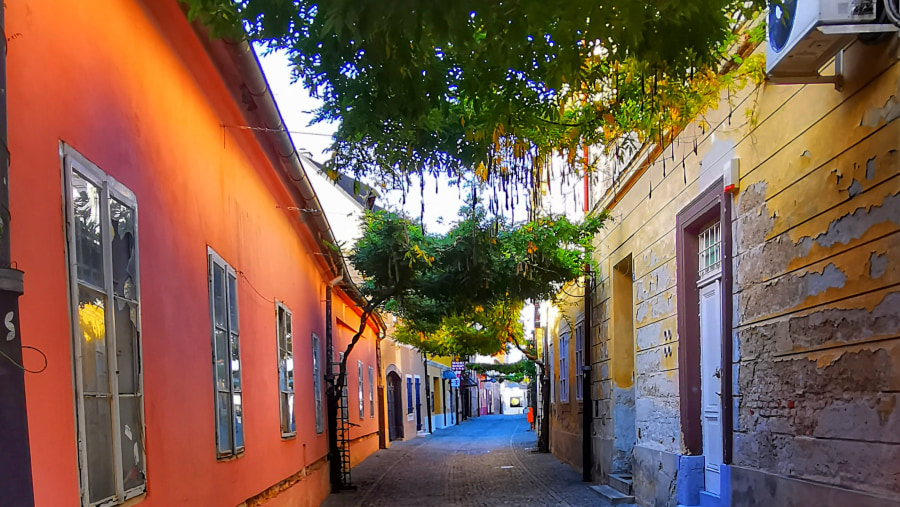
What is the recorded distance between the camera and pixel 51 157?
10.1ft

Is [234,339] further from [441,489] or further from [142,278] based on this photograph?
[441,489]

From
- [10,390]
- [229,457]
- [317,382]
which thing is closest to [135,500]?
[229,457]

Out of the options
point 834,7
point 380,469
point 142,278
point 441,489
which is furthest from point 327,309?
point 834,7

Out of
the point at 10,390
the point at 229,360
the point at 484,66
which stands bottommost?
the point at 229,360

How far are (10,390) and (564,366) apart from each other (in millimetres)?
15553

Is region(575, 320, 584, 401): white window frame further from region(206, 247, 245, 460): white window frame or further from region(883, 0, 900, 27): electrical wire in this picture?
region(883, 0, 900, 27): electrical wire

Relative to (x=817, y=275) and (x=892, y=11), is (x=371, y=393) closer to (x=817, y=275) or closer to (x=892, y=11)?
(x=817, y=275)

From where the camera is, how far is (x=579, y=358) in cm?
1477

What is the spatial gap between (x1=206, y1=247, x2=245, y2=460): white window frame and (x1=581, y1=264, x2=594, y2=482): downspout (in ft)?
24.8

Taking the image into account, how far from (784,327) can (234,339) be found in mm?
4311

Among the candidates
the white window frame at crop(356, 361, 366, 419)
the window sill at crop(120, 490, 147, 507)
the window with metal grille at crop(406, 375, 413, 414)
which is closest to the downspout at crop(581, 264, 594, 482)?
the white window frame at crop(356, 361, 366, 419)

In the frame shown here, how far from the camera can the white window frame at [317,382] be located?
39.2ft

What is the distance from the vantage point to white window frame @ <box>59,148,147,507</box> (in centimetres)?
317

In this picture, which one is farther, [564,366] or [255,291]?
[564,366]
